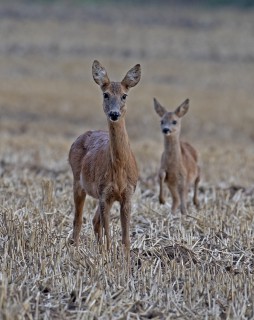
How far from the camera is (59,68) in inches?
1342

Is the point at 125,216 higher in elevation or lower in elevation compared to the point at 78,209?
lower

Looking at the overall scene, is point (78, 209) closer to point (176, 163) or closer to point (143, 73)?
point (176, 163)

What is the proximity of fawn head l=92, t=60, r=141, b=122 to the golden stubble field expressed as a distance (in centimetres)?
133

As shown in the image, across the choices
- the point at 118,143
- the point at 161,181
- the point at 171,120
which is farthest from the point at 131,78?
the point at 171,120

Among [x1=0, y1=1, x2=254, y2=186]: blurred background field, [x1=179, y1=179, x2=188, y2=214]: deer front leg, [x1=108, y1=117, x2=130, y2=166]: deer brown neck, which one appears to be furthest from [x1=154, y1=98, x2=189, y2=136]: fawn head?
[x1=108, y1=117, x2=130, y2=166]: deer brown neck

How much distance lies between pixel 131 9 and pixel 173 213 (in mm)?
42053

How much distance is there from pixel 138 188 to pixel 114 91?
4.46 m

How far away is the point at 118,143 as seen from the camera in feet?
28.9

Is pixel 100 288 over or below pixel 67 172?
below

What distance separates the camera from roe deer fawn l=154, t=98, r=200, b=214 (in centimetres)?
1293

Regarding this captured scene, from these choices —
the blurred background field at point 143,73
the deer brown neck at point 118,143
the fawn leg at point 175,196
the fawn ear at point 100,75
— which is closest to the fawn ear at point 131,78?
the fawn ear at point 100,75

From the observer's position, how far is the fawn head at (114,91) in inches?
341

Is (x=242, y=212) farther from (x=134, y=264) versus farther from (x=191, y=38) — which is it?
(x=191, y=38)

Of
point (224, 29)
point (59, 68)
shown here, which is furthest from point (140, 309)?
point (224, 29)
